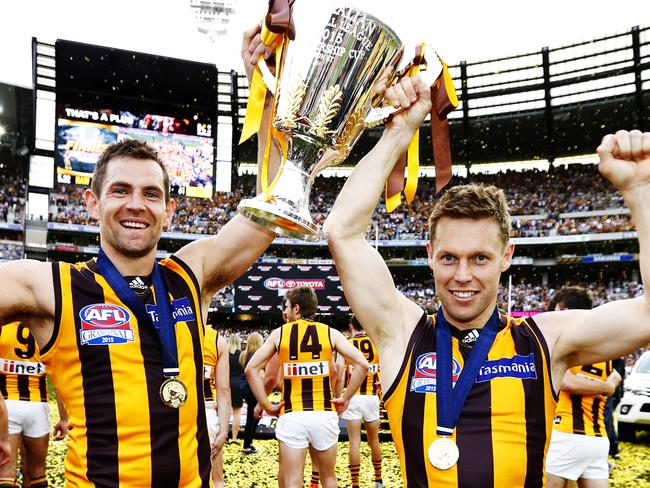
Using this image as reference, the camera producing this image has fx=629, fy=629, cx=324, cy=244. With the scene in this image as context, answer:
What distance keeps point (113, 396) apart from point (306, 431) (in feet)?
13.2

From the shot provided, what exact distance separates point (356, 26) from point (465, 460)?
4.34ft

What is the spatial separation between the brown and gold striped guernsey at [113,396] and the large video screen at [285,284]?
23307 mm

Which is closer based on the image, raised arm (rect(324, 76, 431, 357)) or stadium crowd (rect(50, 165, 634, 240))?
raised arm (rect(324, 76, 431, 357))

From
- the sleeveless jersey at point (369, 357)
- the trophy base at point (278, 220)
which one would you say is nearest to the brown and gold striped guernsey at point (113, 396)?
the trophy base at point (278, 220)

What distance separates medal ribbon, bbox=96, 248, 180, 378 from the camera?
2145 millimetres

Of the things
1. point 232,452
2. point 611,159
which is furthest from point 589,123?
point 611,159

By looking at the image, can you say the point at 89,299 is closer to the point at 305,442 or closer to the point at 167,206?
the point at 167,206

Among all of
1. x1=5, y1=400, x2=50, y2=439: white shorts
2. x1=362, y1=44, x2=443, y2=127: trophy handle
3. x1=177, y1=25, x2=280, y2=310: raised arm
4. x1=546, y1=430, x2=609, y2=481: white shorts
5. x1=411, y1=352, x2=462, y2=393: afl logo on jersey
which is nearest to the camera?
x1=362, y1=44, x2=443, y2=127: trophy handle

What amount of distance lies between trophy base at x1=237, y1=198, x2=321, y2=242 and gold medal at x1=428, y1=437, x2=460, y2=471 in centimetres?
74

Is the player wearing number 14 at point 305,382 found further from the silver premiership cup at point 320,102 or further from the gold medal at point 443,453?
the silver premiership cup at point 320,102

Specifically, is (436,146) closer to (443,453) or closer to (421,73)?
(421,73)

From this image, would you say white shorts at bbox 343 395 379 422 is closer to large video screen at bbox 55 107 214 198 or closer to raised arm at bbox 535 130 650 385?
raised arm at bbox 535 130 650 385

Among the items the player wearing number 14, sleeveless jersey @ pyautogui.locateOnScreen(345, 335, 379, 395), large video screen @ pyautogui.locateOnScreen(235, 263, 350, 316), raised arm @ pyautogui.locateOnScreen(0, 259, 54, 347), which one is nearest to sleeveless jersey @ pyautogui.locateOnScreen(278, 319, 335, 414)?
the player wearing number 14

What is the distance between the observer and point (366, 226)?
80.7 inches
